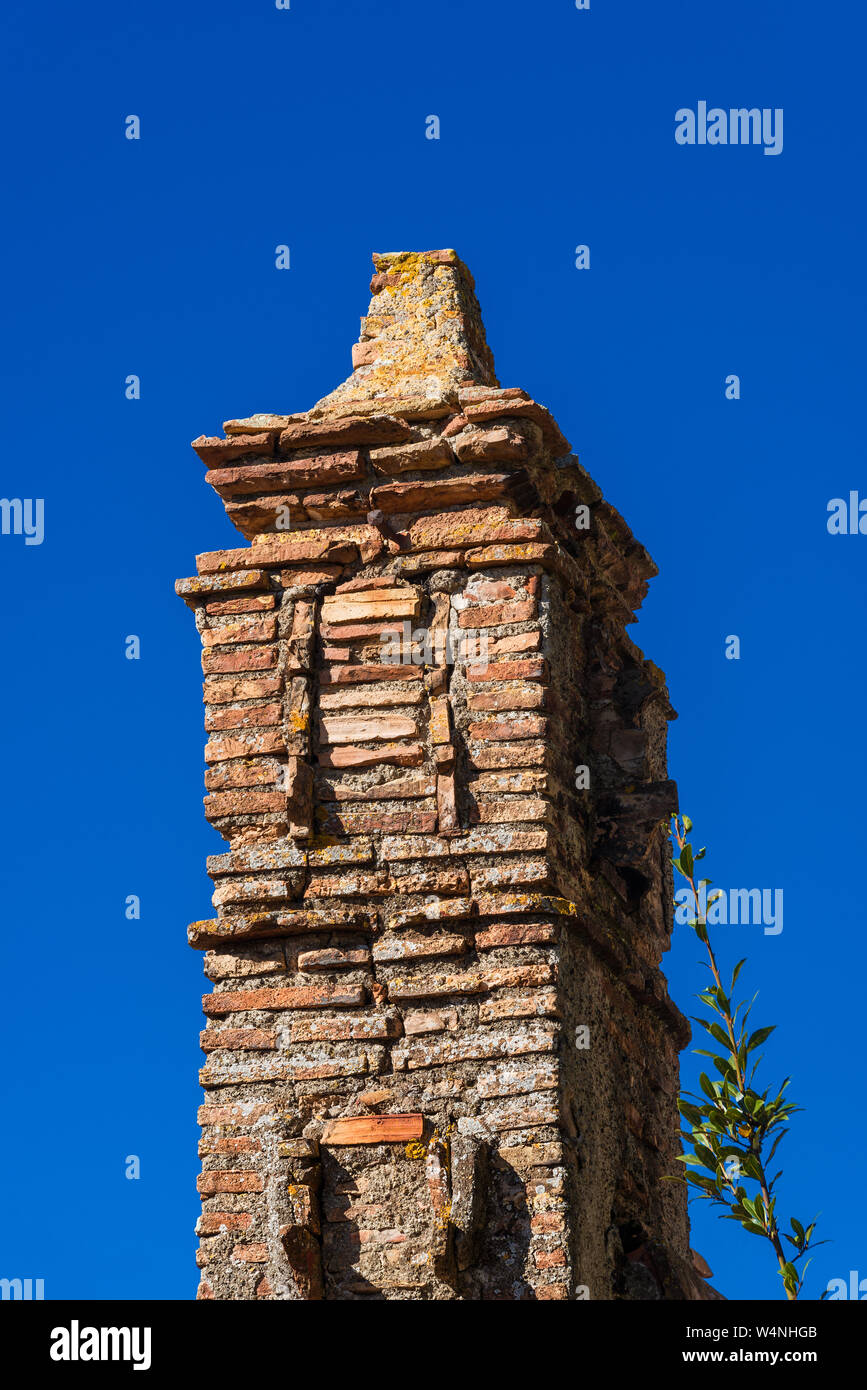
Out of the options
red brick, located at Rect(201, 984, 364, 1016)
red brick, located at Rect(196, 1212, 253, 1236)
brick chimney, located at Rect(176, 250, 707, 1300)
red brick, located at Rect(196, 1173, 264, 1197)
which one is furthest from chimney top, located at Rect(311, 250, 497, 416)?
red brick, located at Rect(196, 1212, 253, 1236)

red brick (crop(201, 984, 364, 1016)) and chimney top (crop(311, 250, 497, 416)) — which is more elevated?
chimney top (crop(311, 250, 497, 416))

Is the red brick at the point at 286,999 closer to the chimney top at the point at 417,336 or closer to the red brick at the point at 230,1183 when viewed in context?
the red brick at the point at 230,1183

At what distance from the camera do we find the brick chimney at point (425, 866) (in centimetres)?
624

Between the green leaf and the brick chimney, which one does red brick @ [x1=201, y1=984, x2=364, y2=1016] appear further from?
the green leaf

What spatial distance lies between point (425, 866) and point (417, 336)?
7.32ft

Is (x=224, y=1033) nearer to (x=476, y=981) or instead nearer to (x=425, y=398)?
(x=476, y=981)

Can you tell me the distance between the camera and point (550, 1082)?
6.20 m

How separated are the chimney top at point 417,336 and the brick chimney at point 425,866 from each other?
0.02m

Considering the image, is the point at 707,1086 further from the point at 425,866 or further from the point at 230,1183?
the point at 230,1183

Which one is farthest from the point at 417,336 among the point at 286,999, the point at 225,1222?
the point at 225,1222

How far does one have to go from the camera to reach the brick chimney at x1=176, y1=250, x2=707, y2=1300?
6242mm

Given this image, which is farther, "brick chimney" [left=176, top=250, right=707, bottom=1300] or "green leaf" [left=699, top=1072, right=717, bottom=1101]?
"brick chimney" [left=176, top=250, right=707, bottom=1300]

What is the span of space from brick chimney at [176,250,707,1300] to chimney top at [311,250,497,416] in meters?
0.02
